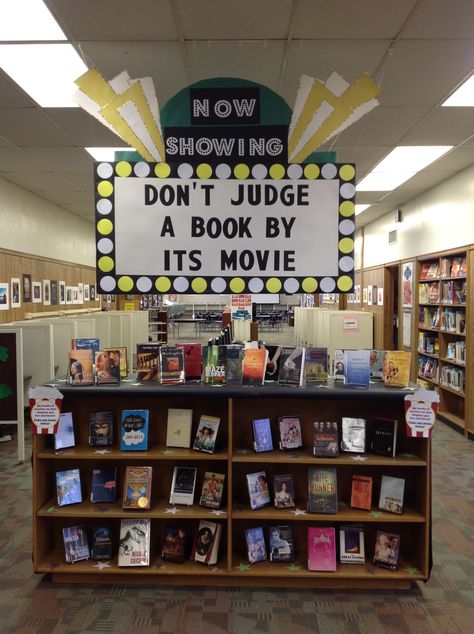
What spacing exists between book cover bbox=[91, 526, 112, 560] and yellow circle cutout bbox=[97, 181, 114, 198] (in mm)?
1966

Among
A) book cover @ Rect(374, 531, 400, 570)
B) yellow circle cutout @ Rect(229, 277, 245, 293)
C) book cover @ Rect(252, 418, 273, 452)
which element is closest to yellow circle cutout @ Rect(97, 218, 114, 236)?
yellow circle cutout @ Rect(229, 277, 245, 293)

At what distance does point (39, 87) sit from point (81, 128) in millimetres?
1005

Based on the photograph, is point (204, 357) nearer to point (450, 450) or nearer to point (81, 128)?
point (81, 128)

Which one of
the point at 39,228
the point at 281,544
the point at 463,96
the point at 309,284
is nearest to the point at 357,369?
the point at 309,284

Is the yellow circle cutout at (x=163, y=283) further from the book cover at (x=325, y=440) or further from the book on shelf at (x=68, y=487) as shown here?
the book on shelf at (x=68, y=487)

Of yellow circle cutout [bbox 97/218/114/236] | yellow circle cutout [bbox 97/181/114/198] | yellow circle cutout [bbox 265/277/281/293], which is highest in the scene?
yellow circle cutout [bbox 97/181/114/198]

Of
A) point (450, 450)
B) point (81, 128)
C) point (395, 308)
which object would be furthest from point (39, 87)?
point (395, 308)

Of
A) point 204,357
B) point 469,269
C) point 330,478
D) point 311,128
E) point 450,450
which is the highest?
point 311,128

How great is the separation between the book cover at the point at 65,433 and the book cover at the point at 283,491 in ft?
4.12

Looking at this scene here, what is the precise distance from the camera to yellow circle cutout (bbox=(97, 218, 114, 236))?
2.56m

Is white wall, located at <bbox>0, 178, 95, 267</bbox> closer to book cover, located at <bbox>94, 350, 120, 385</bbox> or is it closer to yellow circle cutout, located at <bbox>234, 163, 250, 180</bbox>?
book cover, located at <bbox>94, 350, 120, 385</bbox>

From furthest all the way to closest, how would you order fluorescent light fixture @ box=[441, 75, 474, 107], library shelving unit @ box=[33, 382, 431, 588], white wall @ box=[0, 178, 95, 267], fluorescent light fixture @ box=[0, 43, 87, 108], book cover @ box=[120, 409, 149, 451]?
white wall @ box=[0, 178, 95, 267]
fluorescent light fixture @ box=[441, 75, 474, 107]
fluorescent light fixture @ box=[0, 43, 87, 108]
book cover @ box=[120, 409, 149, 451]
library shelving unit @ box=[33, 382, 431, 588]

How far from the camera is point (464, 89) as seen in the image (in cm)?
421

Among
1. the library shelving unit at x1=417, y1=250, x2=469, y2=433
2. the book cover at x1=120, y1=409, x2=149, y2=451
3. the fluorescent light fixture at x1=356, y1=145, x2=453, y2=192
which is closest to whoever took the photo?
the book cover at x1=120, y1=409, x2=149, y2=451
